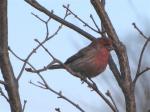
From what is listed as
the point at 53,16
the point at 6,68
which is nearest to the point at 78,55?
the point at 53,16

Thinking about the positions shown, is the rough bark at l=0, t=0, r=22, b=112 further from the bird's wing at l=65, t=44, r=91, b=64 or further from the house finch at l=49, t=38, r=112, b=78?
the bird's wing at l=65, t=44, r=91, b=64

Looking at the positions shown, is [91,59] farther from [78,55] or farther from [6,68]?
[6,68]

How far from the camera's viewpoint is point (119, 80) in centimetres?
441

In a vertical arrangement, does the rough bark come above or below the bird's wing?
below

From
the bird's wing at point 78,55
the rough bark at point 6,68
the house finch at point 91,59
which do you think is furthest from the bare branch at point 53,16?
the bird's wing at point 78,55

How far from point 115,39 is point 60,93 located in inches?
23.8

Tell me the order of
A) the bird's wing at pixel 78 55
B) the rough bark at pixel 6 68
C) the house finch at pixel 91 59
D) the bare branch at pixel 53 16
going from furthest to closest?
1. the bird's wing at pixel 78 55
2. the house finch at pixel 91 59
3. the bare branch at pixel 53 16
4. the rough bark at pixel 6 68

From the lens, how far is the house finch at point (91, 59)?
8.01 m

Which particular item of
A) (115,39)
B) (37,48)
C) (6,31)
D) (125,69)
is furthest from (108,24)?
(37,48)

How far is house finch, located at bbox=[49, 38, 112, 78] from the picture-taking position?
26.3 ft

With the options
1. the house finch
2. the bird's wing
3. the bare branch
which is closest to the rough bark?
the bare branch

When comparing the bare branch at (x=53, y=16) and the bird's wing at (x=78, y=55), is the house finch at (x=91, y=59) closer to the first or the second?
the bird's wing at (x=78, y=55)

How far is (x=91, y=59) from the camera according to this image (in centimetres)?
838

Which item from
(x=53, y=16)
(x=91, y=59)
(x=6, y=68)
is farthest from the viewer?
(x=91, y=59)
